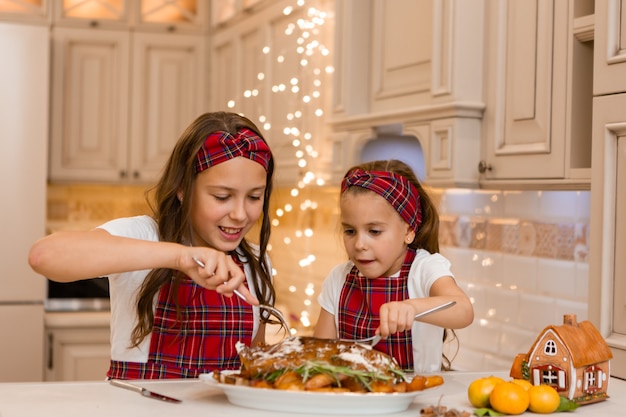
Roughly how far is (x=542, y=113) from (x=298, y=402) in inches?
36.8

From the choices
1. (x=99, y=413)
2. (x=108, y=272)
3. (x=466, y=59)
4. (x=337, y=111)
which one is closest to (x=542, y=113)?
(x=466, y=59)

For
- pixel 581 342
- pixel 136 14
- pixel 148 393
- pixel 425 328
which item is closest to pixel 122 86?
pixel 136 14

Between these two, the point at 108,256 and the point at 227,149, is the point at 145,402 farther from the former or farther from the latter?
the point at 227,149

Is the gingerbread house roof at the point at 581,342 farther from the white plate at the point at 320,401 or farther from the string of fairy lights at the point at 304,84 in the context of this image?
the string of fairy lights at the point at 304,84

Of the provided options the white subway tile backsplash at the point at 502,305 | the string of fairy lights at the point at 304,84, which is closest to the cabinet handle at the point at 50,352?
the string of fairy lights at the point at 304,84

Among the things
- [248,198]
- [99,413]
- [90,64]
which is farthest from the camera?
[90,64]

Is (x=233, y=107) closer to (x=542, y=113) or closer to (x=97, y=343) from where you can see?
(x=97, y=343)

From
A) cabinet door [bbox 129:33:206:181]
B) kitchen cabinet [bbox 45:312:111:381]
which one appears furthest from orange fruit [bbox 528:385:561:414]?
cabinet door [bbox 129:33:206:181]

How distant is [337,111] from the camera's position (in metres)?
2.53

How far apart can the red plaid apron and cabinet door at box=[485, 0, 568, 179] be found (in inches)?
26.3

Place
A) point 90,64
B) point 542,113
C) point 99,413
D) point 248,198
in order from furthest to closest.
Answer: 1. point 90,64
2. point 542,113
3. point 248,198
4. point 99,413

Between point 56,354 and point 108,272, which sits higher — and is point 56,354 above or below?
below

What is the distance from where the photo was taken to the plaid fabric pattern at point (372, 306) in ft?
5.65

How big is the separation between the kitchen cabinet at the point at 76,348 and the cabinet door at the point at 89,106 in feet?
2.27
